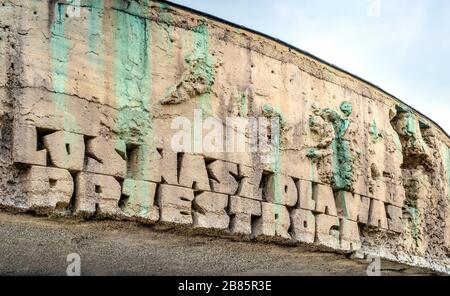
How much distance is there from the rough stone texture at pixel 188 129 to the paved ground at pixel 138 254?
191 millimetres

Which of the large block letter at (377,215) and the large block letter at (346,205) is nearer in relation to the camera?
the large block letter at (346,205)

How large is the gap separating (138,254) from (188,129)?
Result: 1181mm

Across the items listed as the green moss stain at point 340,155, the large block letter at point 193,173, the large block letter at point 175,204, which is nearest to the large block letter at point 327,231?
the green moss stain at point 340,155

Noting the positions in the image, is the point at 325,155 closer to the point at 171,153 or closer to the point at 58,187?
the point at 171,153

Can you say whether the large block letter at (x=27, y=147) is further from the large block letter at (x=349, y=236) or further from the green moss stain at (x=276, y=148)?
the large block letter at (x=349, y=236)

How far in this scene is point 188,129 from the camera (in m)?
8.22

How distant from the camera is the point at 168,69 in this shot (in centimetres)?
820

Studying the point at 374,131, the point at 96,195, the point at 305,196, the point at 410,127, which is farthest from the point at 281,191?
the point at 410,127

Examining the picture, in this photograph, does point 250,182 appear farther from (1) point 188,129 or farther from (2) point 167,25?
(2) point 167,25

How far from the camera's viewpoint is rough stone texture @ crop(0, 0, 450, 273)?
24.5 feet

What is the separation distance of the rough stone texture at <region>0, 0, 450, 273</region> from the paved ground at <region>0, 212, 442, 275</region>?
0.19 meters

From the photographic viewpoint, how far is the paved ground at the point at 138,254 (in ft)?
25.6
